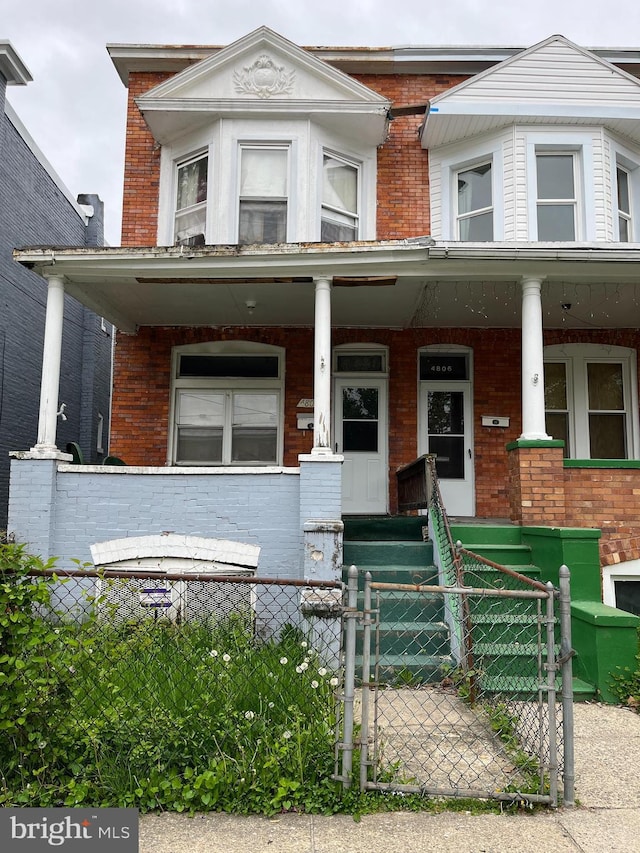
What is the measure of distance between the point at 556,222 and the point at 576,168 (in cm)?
85

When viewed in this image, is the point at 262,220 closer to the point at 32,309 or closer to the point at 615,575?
the point at 32,309

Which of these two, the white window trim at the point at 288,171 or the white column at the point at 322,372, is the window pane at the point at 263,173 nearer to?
the white window trim at the point at 288,171

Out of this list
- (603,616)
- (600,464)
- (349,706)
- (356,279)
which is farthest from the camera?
(356,279)

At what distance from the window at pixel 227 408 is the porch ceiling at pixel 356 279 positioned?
82 cm

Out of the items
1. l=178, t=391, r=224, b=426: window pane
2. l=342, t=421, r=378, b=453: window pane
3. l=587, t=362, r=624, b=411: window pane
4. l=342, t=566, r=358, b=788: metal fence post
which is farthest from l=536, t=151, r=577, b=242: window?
l=342, t=566, r=358, b=788: metal fence post

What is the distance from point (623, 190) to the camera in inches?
373

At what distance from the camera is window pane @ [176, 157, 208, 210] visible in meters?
9.35

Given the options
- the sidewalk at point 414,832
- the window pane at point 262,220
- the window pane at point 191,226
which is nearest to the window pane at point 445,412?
the window pane at point 262,220

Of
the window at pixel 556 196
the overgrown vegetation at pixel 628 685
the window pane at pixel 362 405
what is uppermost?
the window at pixel 556 196

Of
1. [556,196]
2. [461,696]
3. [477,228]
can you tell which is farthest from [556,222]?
[461,696]

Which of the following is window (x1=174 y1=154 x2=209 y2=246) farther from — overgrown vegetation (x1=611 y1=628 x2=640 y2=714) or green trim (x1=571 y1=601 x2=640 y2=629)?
overgrown vegetation (x1=611 y1=628 x2=640 y2=714)

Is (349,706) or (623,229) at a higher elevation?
(623,229)

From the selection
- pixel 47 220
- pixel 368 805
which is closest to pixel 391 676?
pixel 368 805

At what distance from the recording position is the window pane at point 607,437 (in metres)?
9.59
